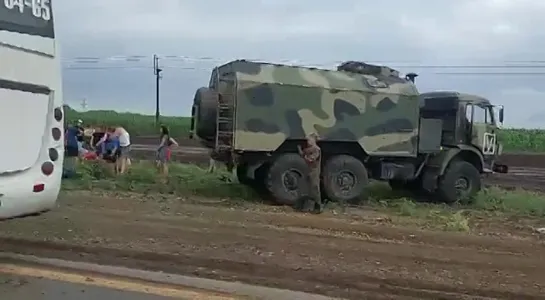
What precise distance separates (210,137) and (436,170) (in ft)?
17.0

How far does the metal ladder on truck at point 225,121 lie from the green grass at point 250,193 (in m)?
1.54

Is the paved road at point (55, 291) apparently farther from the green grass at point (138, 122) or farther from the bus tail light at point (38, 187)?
the green grass at point (138, 122)

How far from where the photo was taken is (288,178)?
52.5 feet

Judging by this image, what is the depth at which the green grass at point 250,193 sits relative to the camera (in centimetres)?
1573

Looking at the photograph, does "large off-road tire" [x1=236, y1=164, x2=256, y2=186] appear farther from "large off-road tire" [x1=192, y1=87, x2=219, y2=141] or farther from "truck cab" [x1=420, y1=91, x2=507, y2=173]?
"truck cab" [x1=420, y1=91, x2=507, y2=173]

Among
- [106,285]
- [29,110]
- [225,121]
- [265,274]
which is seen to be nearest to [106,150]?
[225,121]

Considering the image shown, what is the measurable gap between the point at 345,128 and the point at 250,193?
103 inches

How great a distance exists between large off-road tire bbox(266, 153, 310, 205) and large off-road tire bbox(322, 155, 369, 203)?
61 cm

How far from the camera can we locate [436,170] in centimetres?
1756

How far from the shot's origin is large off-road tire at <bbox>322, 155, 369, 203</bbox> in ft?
53.8

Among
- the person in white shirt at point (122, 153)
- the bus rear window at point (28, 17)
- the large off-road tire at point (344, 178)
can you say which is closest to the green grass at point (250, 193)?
the person in white shirt at point (122, 153)

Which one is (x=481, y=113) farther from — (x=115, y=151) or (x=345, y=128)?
(x=115, y=151)

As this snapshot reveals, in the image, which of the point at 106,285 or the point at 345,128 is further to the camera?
the point at 345,128

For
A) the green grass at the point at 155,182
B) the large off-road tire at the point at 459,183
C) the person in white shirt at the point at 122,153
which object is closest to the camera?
the green grass at the point at 155,182
